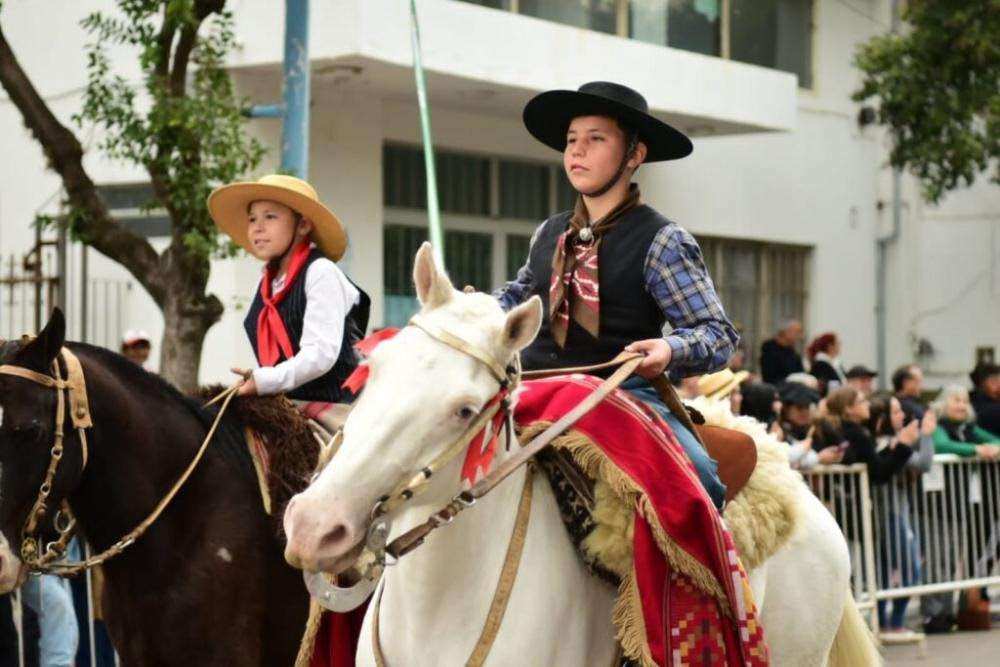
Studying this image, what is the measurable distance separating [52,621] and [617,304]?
158 inches

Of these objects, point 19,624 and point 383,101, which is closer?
point 19,624

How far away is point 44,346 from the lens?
5.72m

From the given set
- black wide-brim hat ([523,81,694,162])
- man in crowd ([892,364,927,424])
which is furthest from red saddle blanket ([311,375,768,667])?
man in crowd ([892,364,927,424])

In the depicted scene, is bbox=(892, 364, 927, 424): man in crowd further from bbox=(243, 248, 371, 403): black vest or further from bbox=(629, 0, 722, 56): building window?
bbox=(243, 248, 371, 403): black vest

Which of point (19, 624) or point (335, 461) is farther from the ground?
point (335, 461)

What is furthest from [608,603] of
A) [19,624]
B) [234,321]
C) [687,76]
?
[687,76]

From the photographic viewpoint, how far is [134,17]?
10.6 metres

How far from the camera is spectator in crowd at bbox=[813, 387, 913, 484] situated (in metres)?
12.1

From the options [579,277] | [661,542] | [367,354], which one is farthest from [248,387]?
[661,542]

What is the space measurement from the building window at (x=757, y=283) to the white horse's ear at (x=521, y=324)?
16.5m

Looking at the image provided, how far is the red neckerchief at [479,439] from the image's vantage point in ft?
14.2

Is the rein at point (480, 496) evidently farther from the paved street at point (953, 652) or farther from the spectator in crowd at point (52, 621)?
the paved street at point (953, 652)

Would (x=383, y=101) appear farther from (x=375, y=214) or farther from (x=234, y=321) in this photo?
(x=234, y=321)

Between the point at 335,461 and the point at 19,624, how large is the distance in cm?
417
